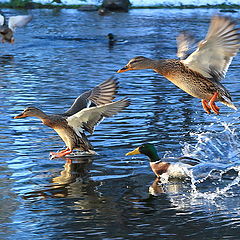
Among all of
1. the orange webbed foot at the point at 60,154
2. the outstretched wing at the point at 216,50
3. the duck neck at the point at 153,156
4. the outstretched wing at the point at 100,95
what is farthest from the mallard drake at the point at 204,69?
the orange webbed foot at the point at 60,154

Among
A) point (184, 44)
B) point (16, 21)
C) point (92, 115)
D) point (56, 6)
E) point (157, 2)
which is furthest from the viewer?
point (157, 2)

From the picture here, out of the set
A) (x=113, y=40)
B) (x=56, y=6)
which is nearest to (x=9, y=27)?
(x=113, y=40)

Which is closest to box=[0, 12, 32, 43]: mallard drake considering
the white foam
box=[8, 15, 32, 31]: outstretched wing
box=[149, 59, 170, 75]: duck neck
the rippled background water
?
box=[8, 15, 32, 31]: outstretched wing

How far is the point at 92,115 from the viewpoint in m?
9.11

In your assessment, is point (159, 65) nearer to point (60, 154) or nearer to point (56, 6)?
point (60, 154)

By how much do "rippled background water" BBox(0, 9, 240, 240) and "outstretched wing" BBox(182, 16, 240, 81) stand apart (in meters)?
1.09

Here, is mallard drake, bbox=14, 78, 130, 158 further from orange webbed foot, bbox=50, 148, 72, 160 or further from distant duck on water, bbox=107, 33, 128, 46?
distant duck on water, bbox=107, 33, 128, 46

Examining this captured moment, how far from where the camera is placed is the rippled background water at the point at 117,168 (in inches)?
262

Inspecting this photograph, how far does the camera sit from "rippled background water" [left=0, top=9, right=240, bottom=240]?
6645 mm

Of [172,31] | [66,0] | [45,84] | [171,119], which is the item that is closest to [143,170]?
[171,119]

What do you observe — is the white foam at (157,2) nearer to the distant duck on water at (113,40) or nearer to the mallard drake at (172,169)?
the distant duck on water at (113,40)

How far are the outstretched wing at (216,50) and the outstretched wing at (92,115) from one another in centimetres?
102

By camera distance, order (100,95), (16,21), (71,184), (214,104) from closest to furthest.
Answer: (71,184) → (214,104) → (100,95) → (16,21)

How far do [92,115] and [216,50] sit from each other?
6.10 feet
